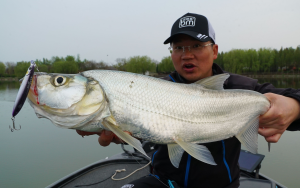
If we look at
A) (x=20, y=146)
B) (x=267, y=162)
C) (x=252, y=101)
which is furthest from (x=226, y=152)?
(x=20, y=146)

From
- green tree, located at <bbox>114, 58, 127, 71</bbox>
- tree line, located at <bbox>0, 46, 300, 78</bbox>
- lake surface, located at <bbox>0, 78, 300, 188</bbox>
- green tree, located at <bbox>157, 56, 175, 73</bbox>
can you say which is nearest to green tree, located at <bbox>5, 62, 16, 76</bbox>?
tree line, located at <bbox>0, 46, 300, 78</bbox>

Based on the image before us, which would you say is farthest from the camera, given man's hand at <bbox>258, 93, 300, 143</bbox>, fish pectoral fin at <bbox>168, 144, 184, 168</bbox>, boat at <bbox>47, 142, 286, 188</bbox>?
boat at <bbox>47, 142, 286, 188</bbox>

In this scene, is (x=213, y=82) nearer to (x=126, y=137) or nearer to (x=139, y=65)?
(x=126, y=137)

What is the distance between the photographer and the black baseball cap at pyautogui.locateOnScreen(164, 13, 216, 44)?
7.45ft

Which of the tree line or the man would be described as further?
the tree line

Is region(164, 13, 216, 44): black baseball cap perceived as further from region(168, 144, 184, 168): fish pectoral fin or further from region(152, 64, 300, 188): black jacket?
region(168, 144, 184, 168): fish pectoral fin

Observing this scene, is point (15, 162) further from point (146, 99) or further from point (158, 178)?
point (146, 99)

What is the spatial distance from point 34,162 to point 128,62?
1788 inches

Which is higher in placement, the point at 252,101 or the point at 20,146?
the point at 252,101

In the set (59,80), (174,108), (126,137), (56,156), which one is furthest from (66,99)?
(56,156)

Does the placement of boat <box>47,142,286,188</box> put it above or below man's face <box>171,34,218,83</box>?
below

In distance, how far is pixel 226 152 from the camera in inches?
85.7

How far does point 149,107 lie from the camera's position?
5.48 feet

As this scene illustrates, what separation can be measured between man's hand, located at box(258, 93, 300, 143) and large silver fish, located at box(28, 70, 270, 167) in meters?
0.08
